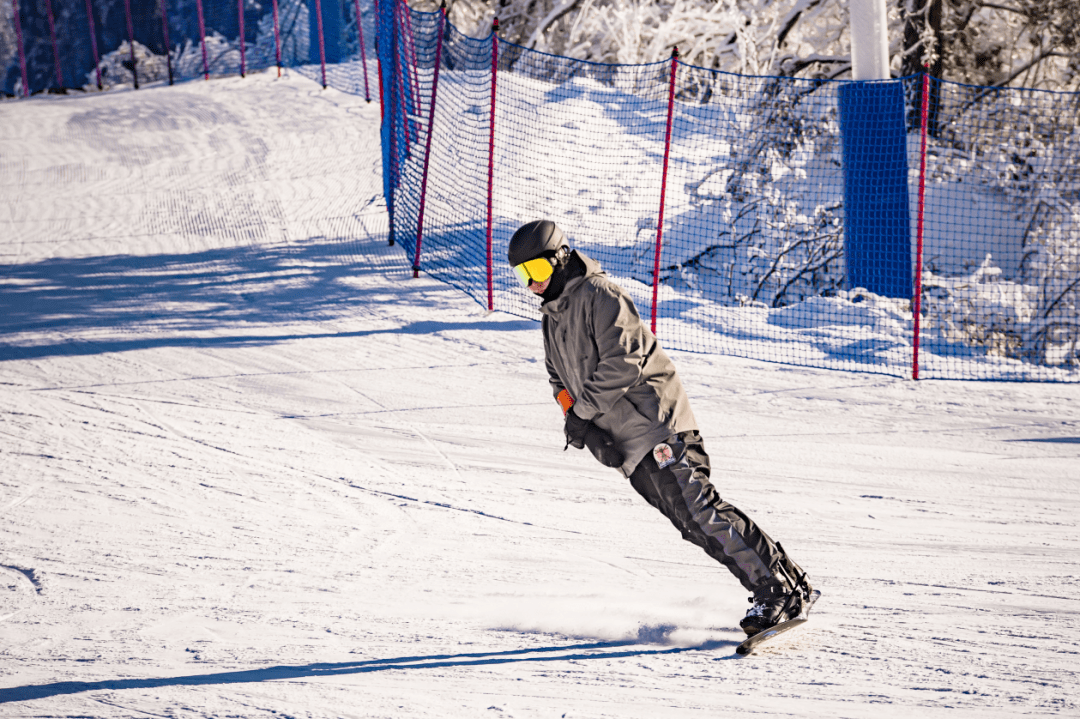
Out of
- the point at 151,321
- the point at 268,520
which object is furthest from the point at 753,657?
the point at 151,321

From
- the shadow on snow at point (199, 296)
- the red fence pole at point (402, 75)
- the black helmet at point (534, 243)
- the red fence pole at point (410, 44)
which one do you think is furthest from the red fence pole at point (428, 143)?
the black helmet at point (534, 243)

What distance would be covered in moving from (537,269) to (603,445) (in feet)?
2.52

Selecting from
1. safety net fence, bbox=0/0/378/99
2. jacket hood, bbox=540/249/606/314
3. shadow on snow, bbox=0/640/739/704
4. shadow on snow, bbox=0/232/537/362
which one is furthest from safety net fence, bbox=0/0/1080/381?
safety net fence, bbox=0/0/378/99

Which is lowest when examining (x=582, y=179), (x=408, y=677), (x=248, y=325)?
(x=408, y=677)

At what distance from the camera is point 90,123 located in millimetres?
16031

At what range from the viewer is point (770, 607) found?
12.3ft

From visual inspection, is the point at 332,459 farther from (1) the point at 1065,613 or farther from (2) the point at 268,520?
(1) the point at 1065,613

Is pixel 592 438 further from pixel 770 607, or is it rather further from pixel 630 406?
pixel 770 607

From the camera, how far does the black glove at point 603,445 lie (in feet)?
11.8

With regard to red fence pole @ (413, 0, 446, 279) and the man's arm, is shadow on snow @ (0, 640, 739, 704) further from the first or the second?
red fence pole @ (413, 0, 446, 279)

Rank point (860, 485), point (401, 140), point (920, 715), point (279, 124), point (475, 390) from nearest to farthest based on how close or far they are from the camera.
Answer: point (920, 715)
point (860, 485)
point (475, 390)
point (401, 140)
point (279, 124)

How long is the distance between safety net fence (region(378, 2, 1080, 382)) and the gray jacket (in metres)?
4.48

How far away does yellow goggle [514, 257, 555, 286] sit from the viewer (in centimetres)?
357

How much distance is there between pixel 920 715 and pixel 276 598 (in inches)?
114
